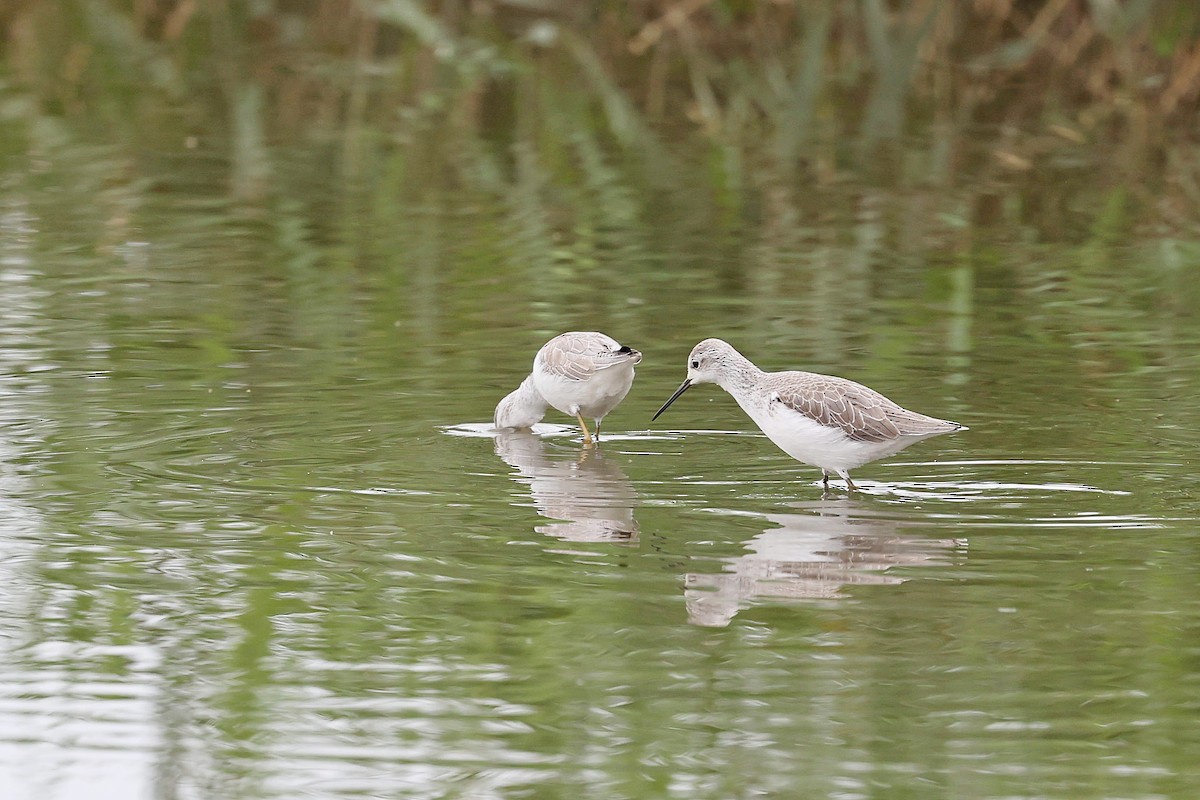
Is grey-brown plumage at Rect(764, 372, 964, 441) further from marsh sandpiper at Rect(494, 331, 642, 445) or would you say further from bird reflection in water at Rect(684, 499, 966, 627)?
marsh sandpiper at Rect(494, 331, 642, 445)

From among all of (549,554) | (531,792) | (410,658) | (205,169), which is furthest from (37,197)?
(531,792)

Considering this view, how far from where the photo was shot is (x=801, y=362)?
39.5 feet

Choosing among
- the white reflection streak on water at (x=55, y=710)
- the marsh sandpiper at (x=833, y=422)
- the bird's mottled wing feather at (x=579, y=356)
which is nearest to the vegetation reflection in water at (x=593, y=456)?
the white reflection streak on water at (x=55, y=710)

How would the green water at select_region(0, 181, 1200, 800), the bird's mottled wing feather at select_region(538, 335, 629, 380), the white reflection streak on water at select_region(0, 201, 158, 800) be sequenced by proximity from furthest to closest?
the bird's mottled wing feather at select_region(538, 335, 629, 380) < the green water at select_region(0, 181, 1200, 800) < the white reflection streak on water at select_region(0, 201, 158, 800)

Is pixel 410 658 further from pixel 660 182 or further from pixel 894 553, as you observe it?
pixel 660 182

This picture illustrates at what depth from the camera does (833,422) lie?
941 cm

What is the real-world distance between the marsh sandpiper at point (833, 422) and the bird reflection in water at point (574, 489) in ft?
2.50

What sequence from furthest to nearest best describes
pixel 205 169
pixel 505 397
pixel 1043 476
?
pixel 205 169
pixel 505 397
pixel 1043 476

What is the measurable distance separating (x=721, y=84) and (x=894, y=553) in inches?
680

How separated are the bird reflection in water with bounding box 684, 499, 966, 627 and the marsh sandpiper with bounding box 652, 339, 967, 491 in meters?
0.32

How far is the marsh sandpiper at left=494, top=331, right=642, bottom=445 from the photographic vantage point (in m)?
10.8

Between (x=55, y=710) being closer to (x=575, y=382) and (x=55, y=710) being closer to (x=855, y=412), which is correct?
(x=855, y=412)

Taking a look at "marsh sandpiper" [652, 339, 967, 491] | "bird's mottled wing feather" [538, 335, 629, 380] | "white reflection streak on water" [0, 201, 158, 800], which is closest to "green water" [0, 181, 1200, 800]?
"white reflection streak on water" [0, 201, 158, 800]

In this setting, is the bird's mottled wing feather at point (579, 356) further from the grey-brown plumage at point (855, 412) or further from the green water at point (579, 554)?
the grey-brown plumage at point (855, 412)
